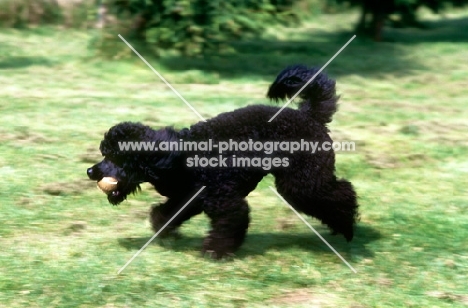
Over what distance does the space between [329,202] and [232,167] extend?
0.79m

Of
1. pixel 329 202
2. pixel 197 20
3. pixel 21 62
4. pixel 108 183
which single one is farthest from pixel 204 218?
pixel 21 62

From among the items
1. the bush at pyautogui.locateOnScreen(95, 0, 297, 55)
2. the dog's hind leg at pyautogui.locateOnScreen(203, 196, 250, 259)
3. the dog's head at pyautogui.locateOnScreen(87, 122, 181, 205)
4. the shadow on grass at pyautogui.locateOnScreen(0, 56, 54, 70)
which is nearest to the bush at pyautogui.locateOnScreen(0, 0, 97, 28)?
the shadow on grass at pyautogui.locateOnScreen(0, 56, 54, 70)

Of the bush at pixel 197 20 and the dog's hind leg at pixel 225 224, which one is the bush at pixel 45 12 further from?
the dog's hind leg at pixel 225 224

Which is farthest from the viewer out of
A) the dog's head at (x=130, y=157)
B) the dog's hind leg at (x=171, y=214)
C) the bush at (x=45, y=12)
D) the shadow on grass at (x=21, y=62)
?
the bush at (x=45, y=12)

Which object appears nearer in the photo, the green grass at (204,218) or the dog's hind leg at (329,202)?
the green grass at (204,218)

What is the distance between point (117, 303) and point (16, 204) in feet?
7.45

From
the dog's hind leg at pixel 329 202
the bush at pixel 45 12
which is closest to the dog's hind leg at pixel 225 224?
the dog's hind leg at pixel 329 202

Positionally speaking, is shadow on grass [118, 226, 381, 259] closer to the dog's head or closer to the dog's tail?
the dog's head

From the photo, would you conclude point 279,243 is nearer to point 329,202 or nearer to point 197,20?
point 329,202

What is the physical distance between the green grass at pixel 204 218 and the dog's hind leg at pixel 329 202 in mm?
235

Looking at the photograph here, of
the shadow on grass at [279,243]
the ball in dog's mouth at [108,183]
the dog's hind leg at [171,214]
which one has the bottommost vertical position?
the shadow on grass at [279,243]

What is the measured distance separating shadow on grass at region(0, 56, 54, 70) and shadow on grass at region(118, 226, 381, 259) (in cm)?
913

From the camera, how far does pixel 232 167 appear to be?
4.83 metres

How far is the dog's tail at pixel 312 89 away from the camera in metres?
5.24
